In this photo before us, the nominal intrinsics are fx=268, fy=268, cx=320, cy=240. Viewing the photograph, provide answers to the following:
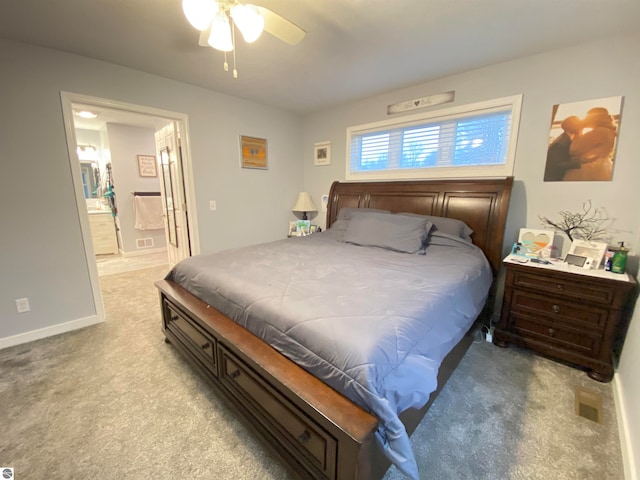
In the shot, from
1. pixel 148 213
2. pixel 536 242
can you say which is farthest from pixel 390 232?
pixel 148 213

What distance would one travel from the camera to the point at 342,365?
99 cm

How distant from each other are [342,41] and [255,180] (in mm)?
2045

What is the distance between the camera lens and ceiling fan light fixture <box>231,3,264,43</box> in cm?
131

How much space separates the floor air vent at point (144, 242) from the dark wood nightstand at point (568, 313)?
587 cm

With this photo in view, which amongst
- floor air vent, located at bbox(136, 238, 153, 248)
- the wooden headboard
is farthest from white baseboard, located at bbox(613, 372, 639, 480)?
floor air vent, located at bbox(136, 238, 153, 248)

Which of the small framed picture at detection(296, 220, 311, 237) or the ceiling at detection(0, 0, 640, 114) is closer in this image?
the ceiling at detection(0, 0, 640, 114)

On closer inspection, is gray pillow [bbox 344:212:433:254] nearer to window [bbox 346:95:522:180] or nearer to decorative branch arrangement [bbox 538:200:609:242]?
window [bbox 346:95:522:180]

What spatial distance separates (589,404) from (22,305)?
13.7ft

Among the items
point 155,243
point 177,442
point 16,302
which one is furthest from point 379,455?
point 155,243

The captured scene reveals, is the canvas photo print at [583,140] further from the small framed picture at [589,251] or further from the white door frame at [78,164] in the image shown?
the white door frame at [78,164]

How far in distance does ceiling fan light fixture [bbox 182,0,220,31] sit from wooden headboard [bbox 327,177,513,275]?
2.27m

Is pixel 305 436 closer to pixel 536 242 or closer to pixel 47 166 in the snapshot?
pixel 536 242

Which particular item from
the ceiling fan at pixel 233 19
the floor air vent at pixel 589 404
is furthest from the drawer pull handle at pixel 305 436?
the ceiling fan at pixel 233 19

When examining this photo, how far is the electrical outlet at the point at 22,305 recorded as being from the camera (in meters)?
2.23
